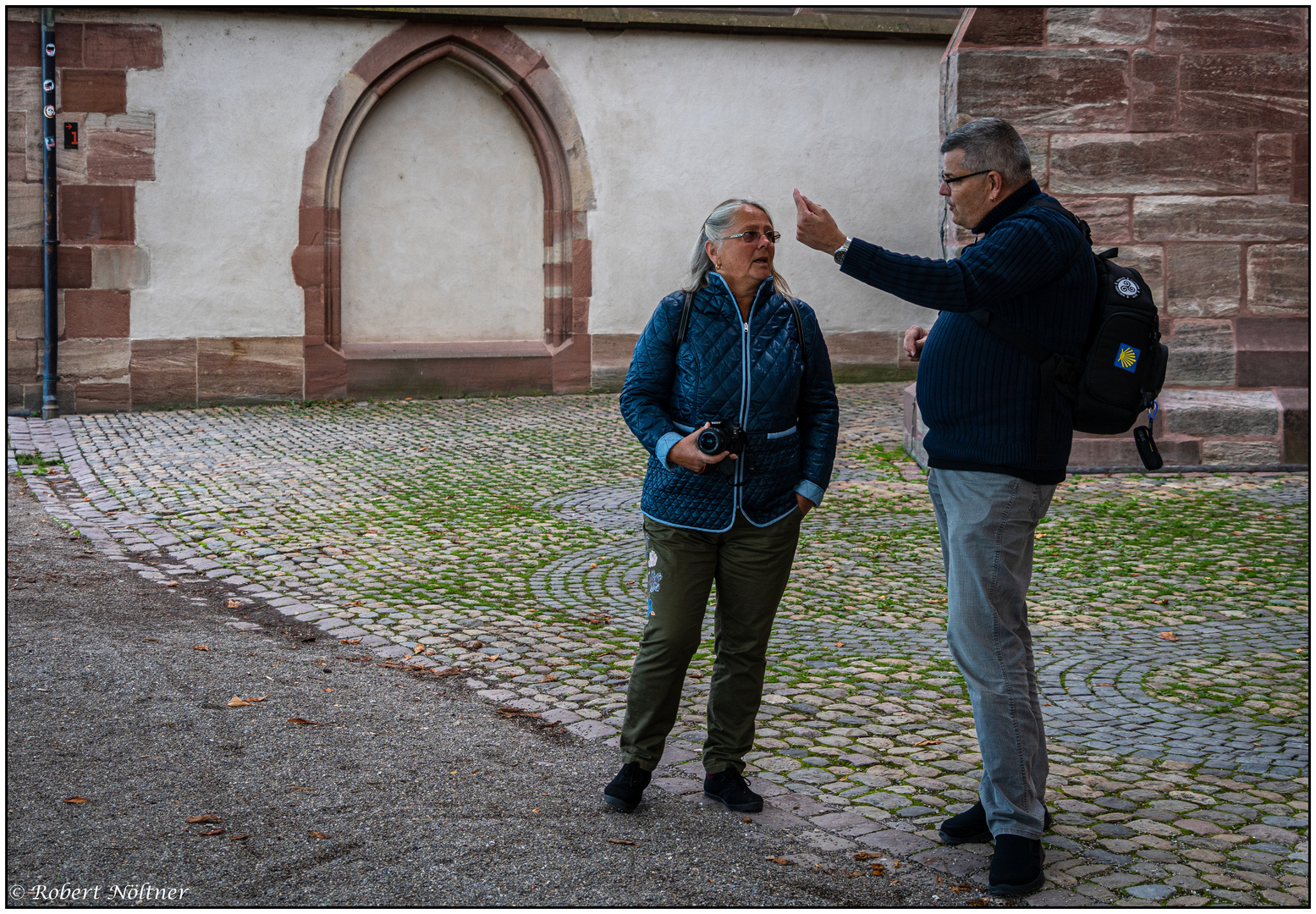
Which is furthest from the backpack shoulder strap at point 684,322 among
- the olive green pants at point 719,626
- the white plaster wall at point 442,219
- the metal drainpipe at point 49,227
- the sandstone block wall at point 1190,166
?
the white plaster wall at point 442,219

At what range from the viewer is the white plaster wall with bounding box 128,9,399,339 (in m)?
13.1

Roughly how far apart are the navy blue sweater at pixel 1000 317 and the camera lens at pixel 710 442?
1.85 feet

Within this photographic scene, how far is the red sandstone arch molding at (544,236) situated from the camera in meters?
13.7

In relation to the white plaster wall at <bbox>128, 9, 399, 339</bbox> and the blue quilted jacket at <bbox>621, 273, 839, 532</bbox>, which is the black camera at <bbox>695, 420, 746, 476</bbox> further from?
the white plaster wall at <bbox>128, 9, 399, 339</bbox>

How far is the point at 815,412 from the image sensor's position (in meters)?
4.00

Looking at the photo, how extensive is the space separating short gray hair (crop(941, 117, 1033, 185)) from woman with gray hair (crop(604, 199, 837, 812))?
63cm

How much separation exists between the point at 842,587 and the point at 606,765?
8.86 feet

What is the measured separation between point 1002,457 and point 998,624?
43 centimetres

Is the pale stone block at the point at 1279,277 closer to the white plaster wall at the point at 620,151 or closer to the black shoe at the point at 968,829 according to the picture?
the white plaster wall at the point at 620,151

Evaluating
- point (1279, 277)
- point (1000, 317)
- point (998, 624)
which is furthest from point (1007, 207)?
point (1279, 277)

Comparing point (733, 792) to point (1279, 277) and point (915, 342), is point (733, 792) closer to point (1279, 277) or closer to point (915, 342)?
point (915, 342)

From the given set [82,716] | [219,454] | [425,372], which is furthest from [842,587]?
[425,372]

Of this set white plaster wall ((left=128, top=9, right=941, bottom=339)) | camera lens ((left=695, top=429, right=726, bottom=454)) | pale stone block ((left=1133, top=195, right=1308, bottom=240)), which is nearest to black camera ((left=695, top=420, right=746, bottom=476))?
camera lens ((left=695, top=429, right=726, bottom=454))

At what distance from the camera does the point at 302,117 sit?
1352 centimetres
